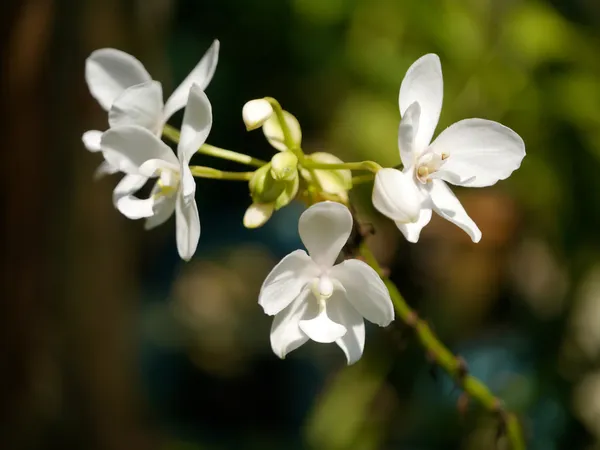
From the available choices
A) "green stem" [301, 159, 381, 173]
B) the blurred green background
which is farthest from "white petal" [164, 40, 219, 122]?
the blurred green background

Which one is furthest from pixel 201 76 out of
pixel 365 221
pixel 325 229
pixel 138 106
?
pixel 365 221

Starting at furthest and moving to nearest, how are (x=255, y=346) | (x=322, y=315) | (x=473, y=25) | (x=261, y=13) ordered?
(x=255, y=346)
(x=261, y=13)
(x=473, y=25)
(x=322, y=315)

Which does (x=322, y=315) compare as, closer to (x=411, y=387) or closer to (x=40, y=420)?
(x=411, y=387)

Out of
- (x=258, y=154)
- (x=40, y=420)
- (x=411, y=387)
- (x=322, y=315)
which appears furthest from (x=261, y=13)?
(x=322, y=315)

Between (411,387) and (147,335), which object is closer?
(411,387)

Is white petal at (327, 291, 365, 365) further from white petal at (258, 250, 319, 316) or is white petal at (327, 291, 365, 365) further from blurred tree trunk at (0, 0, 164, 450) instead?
blurred tree trunk at (0, 0, 164, 450)

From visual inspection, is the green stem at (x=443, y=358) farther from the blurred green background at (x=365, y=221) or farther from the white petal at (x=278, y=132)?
the blurred green background at (x=365, y=221)

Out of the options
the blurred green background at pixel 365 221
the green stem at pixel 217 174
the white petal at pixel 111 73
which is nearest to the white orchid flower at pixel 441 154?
the green stem at pixel 217 174
